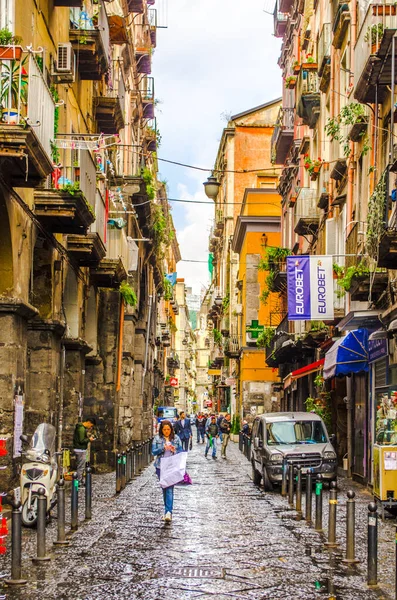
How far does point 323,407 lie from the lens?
30.6 m

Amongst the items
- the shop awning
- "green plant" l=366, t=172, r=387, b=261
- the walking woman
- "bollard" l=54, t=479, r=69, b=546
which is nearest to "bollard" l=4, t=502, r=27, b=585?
"bollard" l=54, t=479, r=69, b=546

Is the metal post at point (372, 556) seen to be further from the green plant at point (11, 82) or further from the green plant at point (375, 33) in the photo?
the green plant at point (375, 33)

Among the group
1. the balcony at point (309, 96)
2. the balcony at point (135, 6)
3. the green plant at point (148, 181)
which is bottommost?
the green plant at point (148, 181)

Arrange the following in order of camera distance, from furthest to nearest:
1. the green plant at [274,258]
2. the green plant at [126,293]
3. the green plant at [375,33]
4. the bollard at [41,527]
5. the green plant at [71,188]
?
the green plant at [274,258] → the green plant at [126,293] → the green plant at [375,33] → the green plant at [71,188] → the bollard at [41,527]

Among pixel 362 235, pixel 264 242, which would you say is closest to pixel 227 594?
pixel 362 235

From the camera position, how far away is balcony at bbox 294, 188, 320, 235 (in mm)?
34006

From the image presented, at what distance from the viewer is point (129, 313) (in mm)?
35188

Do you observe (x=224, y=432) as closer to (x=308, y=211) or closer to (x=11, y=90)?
(x=308, y=211)

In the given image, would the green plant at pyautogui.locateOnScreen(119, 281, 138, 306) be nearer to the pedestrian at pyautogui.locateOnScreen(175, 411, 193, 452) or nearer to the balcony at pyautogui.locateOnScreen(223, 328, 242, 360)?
the pedestrian at pyautogui.locateOnScreen(175, 411, 193, 452)

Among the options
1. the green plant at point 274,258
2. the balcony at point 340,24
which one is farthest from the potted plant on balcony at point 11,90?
the green plant at point 274,258

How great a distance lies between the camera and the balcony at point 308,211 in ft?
112

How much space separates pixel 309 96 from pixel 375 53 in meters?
15.3

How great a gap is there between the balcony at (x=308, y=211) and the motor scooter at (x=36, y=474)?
20.2 meters

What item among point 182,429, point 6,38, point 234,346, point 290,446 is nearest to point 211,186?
point 290,446
